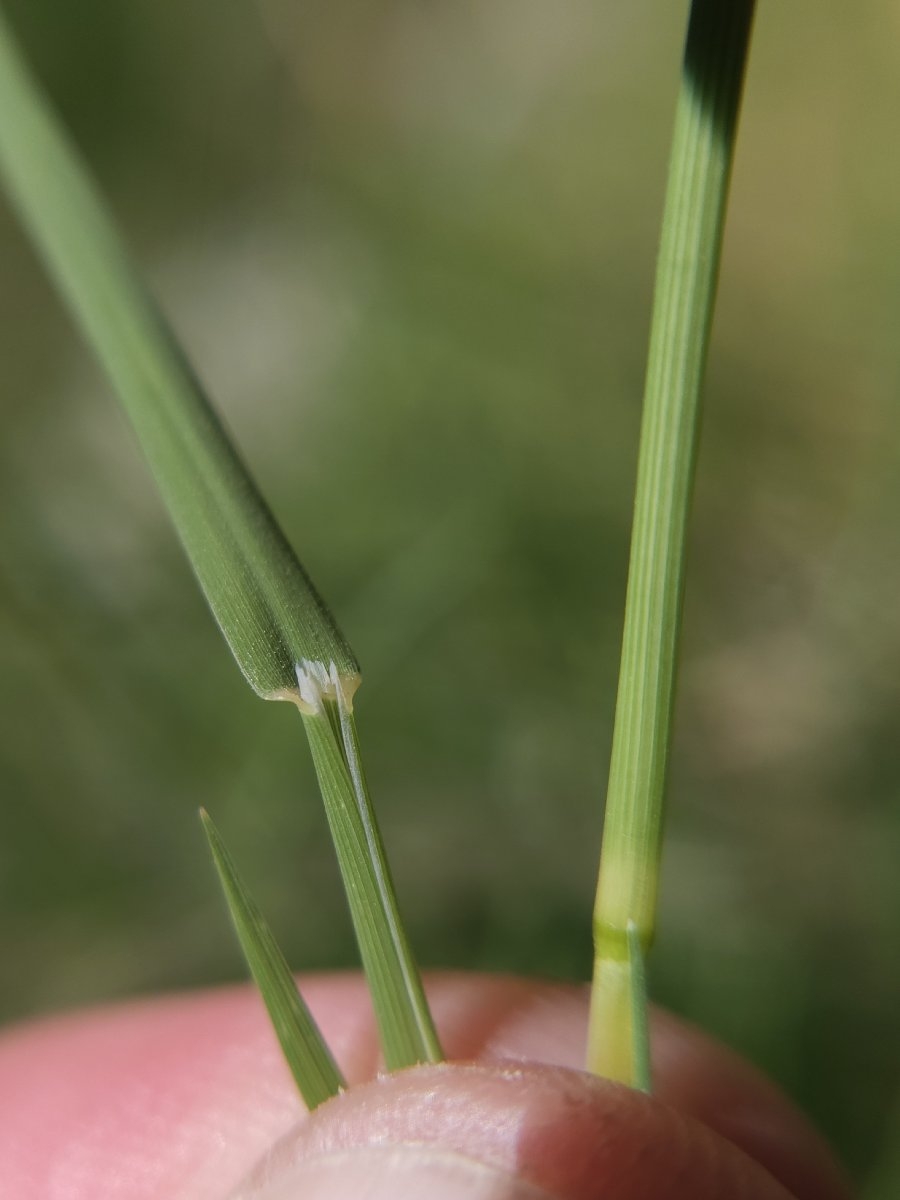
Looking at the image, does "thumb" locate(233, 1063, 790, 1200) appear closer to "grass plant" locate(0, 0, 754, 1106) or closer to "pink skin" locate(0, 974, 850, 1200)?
"pink skin" locate(0, 974, 850, 1200)

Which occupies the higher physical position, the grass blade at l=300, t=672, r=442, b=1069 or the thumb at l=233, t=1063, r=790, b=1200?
the grass blade at l=300, t=672, r=442, b=1069

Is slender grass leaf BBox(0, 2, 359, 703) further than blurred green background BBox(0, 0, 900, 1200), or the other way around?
blurred green background BBox(0, 0, 900, 1200)

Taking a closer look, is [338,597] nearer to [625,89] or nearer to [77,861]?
[77,861]

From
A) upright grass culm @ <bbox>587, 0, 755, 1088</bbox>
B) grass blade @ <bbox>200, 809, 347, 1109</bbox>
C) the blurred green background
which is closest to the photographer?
upright grass culm @ <bbox>587, 0, 755, 1088</bbox>

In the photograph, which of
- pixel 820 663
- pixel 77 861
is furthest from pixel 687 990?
pixel 77 861

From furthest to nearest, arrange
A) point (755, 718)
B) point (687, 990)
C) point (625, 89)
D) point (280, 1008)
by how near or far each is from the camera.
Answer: point (625, 89)
point (755, 718)
point (687, 990)
point (280, 1008)

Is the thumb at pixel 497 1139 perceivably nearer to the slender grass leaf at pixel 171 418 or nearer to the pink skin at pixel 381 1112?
the pink skin at pixel 381 1112

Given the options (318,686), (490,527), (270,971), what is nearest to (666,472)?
(318,686)

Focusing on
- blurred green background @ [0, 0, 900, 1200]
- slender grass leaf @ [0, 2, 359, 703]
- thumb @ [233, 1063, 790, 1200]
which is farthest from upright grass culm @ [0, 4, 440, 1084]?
blurred green background @ [0, 0, 900, 1200]
